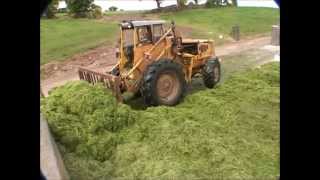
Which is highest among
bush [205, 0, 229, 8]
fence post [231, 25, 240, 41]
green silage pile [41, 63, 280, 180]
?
bush [205, 0, 229, 8]

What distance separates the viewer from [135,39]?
8.55 meters

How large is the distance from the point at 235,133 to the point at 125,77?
2459 mm

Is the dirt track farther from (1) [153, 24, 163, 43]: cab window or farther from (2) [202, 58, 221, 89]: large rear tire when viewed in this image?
(1) [153, 24, 163, 43]: cab window

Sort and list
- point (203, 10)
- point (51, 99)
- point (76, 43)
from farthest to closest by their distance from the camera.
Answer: point (203, 10) → point (76, 43) → point (51, 99)

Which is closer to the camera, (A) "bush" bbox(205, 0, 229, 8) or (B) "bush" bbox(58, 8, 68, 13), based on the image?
(B) "bush" bbox(58, 8, 68, 13)

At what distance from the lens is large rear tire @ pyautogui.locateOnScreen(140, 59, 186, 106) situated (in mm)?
8141

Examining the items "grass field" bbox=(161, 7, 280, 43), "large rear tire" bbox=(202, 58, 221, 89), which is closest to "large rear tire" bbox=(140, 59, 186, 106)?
"large rear tire" bbox=(202, 58, 221, 89)

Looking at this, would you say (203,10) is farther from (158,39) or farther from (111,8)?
(158,39)

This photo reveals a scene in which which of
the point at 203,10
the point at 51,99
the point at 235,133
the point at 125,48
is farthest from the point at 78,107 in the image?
the point at 203,10

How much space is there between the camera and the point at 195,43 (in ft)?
32.8

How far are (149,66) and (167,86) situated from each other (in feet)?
1.84

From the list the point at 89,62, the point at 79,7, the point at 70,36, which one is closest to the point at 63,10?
the point at 79,7

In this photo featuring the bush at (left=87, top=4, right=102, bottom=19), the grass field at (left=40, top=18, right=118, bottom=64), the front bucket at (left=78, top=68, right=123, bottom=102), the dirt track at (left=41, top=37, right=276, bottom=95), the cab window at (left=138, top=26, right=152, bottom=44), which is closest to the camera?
the front bucket at (left=78, top=68, right=123, bottom=102)
